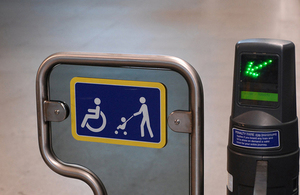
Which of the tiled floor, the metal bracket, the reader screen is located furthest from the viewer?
the tiled floor

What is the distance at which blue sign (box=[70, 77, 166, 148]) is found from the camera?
0.97 metres

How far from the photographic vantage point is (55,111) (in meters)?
1.10

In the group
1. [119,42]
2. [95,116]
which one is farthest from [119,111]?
[119,42]

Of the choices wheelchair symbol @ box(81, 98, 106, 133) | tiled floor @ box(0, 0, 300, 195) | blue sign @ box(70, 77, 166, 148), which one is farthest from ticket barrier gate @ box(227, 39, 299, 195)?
tiled floor @ box(0, 0, 300, 195)

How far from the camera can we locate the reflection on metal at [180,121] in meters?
0.96

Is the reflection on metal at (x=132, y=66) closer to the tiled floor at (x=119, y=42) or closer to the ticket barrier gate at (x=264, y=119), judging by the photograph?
the ticket barrier gate at (x=264, y=119)

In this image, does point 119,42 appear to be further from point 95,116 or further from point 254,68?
point 254,68

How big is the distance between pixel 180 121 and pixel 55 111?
0.39 metres

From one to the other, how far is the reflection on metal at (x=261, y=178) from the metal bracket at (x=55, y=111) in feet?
1.90

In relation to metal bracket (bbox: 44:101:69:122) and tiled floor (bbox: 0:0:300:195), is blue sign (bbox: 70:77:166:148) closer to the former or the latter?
metal bracket (bbox: 44:101:69:122)

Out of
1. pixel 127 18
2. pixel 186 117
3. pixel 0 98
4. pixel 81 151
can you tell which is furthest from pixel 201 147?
pixel 127 18

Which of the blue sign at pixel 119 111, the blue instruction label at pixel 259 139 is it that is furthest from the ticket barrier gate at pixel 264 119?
the blue sign at pixel 119 111

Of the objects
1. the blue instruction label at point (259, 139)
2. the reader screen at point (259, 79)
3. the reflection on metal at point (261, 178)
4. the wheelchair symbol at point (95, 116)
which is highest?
the reader screen at point (259, 79)

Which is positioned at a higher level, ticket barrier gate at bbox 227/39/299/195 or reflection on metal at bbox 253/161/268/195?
ticket barrier gate at bbox 227/39/299/195
